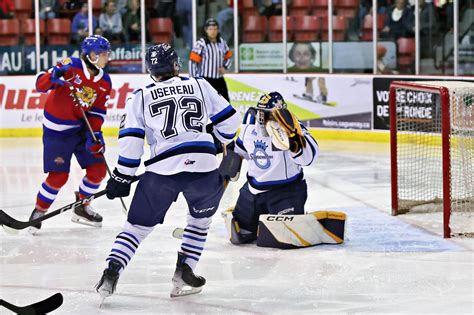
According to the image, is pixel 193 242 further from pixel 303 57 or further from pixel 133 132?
pixel 303 57

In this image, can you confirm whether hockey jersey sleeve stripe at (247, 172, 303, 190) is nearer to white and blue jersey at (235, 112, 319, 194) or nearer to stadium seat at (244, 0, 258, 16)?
white and blue jersey at (235, 112, 319, 194)

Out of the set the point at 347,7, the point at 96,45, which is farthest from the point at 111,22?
the point at 96,45

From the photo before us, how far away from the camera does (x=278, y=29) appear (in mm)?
12062

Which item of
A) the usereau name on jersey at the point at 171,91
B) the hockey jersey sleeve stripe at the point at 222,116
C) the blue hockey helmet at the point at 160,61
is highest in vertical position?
the blue hockey helmet at the point at 160,61

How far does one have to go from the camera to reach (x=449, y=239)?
5.87 meters

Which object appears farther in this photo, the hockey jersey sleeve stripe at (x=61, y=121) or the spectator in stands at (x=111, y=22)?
the spectator in stands at (x=111, y=22)

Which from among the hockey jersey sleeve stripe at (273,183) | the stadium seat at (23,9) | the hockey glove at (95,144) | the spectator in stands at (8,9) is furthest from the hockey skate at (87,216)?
the spectator in stands at (8,9)

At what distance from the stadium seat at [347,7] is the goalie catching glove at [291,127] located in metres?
6.42

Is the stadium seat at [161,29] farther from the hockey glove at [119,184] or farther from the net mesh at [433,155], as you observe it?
the hockey glove at [119,184]

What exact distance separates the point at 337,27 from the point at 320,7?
30 cm

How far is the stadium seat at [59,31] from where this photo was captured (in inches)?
502

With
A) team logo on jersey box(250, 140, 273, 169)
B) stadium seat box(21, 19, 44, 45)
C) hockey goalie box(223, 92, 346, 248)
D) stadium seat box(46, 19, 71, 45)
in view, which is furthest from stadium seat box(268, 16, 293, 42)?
team logo on jersey box(250, 140, 273, 169)

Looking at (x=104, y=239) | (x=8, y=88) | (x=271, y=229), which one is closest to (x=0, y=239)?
(x=104, y=239)

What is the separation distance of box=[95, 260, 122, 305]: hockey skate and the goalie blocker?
1.31 metres
